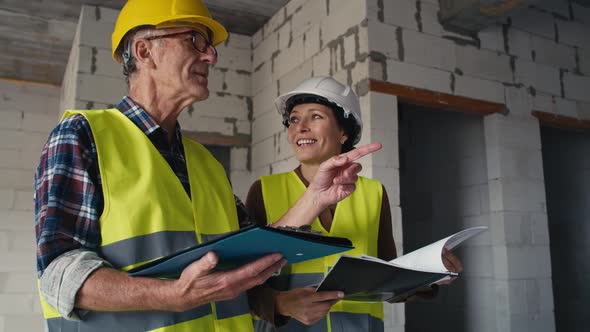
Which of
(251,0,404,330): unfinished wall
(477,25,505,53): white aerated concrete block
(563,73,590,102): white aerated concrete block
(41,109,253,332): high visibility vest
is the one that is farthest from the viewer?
(563,73,590,102): white aerated concrete block

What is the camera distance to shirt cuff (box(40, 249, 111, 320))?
85 cm

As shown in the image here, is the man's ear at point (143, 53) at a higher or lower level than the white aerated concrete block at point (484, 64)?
lower

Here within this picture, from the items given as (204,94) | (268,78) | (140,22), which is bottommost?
(204,94)

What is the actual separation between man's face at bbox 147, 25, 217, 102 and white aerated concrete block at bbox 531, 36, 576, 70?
3.69m

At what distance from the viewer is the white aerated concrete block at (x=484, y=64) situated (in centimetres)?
374

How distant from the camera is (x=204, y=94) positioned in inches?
52.2

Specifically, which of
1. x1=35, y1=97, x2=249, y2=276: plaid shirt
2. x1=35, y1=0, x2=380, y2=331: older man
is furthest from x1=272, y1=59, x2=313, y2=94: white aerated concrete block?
x1=35, y1=97, x2=249, y2=276: plaid shirt

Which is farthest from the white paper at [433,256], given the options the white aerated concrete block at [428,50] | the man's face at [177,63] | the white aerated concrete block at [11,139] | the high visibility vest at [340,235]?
the white aerated concrete block at [11,139]

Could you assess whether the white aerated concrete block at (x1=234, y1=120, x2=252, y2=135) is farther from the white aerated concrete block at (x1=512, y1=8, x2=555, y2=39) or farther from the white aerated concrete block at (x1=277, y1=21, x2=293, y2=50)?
the white aerated concrete block at (x1=512, y1=8, x2=555, y2=39)

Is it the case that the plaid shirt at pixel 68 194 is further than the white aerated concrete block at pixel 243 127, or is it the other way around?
the white aerated concrete block at pixel 243 127

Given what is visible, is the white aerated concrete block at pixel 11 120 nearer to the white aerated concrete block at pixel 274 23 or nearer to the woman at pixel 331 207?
the white aerated concrete block at pixel 274 23

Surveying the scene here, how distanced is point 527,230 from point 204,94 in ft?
10.8

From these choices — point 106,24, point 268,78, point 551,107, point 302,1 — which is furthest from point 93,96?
point 551,107

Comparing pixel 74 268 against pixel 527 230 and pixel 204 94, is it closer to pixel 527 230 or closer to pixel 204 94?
pixel 204 94
